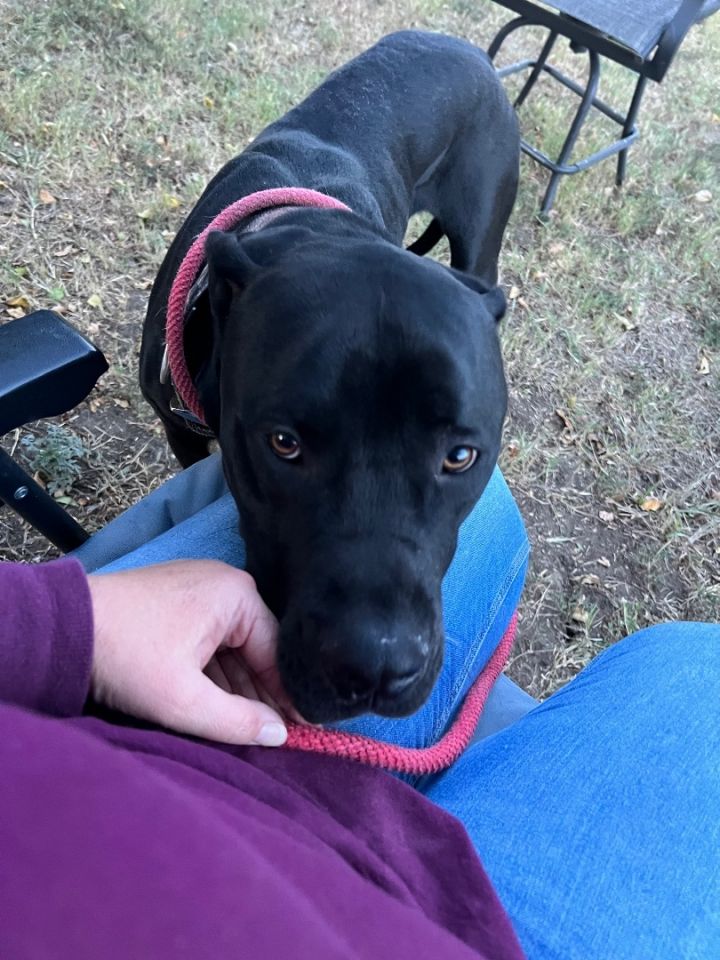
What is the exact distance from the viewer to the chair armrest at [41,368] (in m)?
1.35

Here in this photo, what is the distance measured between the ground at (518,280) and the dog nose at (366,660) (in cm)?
141

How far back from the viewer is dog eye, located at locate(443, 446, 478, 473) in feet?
4.18

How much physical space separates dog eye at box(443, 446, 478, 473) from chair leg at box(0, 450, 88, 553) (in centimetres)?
90

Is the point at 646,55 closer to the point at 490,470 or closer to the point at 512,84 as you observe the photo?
the point at 512,84

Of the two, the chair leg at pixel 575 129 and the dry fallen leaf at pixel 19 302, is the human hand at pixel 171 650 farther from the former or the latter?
the chair leg at pixel 575 129

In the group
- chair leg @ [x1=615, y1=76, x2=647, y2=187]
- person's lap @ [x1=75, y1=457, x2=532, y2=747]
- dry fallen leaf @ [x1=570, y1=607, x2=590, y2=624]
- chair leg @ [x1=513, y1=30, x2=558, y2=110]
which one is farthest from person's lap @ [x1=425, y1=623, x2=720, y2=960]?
chair leg @ [x1=513, y1=30, x2=558, y2=110]

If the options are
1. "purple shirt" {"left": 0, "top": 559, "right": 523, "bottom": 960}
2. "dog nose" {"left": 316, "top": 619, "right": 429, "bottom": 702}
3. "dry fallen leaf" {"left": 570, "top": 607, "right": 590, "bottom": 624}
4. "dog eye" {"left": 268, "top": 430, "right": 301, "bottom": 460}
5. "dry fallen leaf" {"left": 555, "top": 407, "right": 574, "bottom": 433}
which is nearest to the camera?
"purple shirt" {"left": 0, "top": 559, "right": 523, "bottom": 960}

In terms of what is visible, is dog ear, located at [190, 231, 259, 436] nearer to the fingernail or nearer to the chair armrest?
the chair armrest

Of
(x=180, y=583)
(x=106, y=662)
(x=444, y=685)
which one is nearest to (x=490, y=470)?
(x=444, y=685)

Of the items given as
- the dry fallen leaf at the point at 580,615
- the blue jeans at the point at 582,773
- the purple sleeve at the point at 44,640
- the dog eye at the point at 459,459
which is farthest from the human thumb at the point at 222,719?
the dry fallen leaf at the point at 580,615

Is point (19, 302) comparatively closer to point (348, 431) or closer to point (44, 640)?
point (348, 431)

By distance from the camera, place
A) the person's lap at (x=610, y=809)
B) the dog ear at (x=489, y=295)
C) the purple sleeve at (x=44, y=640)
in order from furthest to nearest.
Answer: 1. the dog ear at (x=489, y=295)
2. the person's lap at (x=610, y=809)
3. the purple sleeve at (x=44, y=640)

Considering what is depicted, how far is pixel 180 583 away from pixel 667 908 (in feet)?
2.38

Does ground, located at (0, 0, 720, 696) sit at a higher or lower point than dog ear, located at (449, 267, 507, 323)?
lower
